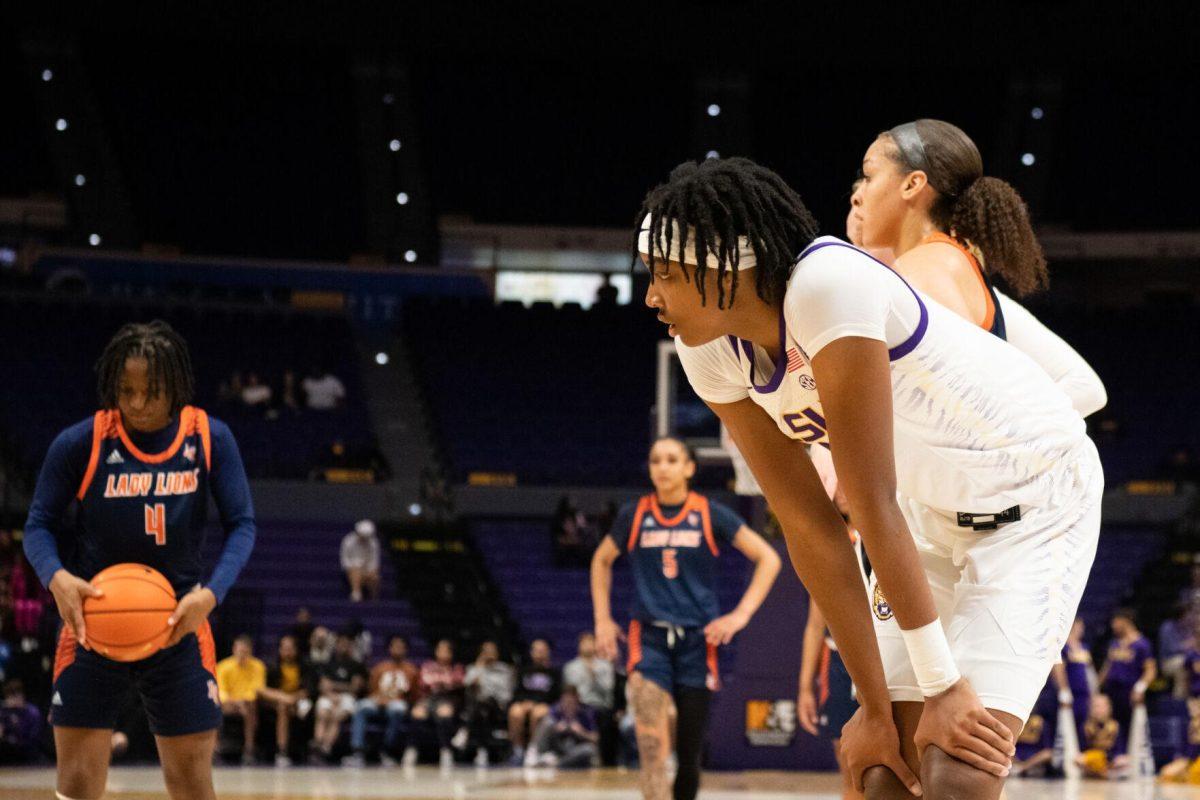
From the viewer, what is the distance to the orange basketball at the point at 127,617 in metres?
4.48

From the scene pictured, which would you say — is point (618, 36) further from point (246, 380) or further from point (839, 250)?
point (839, 250)

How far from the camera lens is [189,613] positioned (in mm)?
4543

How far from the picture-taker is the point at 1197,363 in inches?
907

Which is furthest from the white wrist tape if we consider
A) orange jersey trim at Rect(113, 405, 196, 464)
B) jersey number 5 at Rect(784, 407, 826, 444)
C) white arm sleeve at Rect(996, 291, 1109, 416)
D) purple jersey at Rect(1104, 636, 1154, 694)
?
purple jersey at Rect(1104, 636, 1154, 694)

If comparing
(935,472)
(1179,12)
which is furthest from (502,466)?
(935,472)

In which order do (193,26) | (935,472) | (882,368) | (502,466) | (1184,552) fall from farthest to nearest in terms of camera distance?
(193,26) < (502,466) < (1184,552) < (935,472) < (882,368)

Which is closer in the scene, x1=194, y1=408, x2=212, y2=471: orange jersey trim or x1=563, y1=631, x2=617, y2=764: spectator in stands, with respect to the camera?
x1=194, y1=408, x2=212, y2=471: orange jersey trim

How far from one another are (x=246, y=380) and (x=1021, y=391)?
20.5 m

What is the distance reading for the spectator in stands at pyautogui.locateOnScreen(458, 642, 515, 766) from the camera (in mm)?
13758

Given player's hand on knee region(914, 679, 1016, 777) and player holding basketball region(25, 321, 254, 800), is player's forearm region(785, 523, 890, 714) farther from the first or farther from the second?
player holding basketball region(25, 321, 254, 800)

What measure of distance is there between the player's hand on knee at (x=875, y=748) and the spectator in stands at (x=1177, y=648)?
38.2ft

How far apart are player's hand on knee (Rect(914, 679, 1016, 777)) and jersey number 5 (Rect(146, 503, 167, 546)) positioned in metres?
2.94

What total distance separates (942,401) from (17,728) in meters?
11.6

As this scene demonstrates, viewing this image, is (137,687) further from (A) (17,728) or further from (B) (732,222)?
(A) (17,728)
